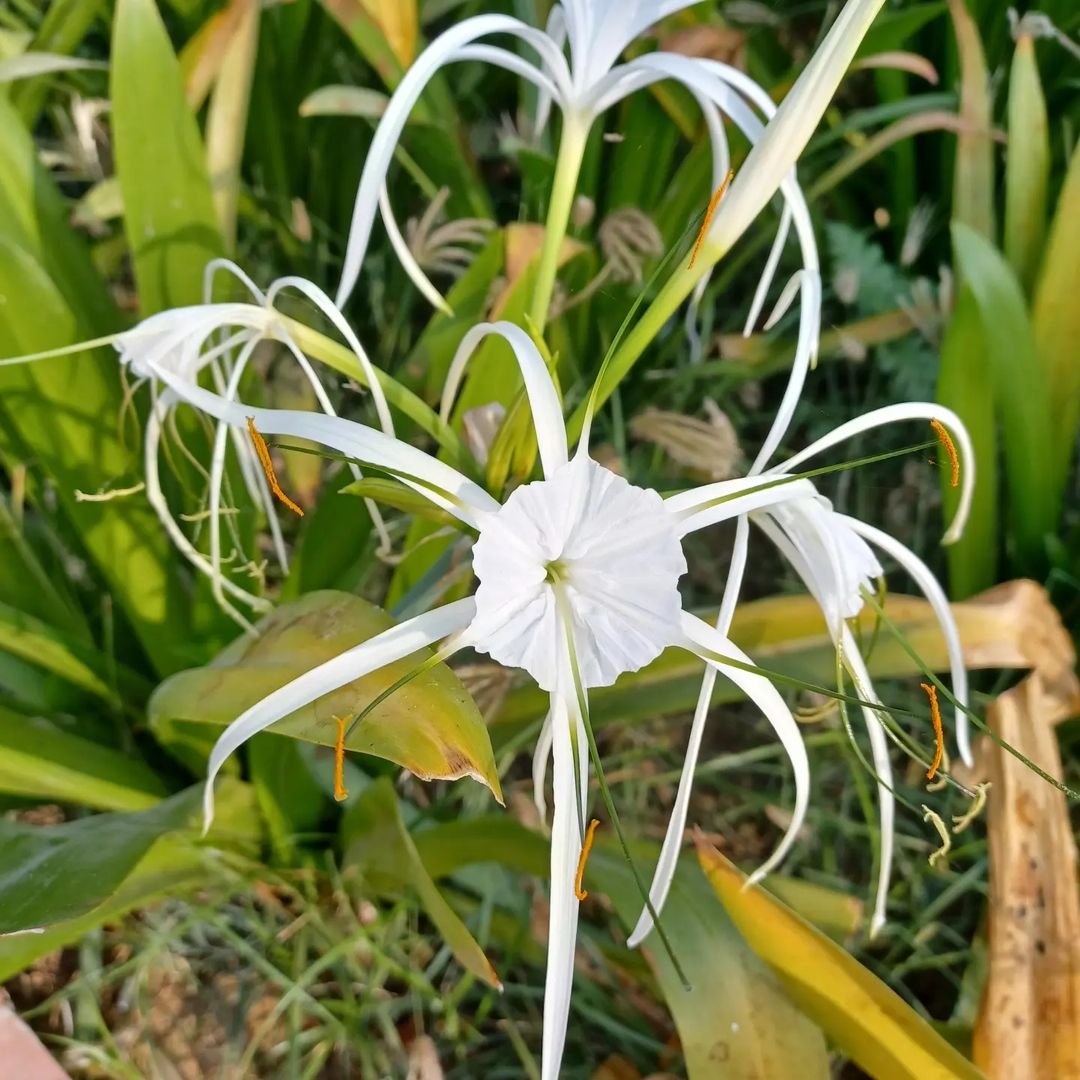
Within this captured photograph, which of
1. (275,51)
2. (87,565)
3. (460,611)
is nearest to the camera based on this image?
(460,611)

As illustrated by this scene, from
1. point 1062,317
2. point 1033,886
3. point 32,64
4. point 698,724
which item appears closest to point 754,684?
point 698,724

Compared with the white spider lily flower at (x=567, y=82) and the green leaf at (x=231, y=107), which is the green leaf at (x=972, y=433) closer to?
the white spider lily flower at (x=567, y=82)

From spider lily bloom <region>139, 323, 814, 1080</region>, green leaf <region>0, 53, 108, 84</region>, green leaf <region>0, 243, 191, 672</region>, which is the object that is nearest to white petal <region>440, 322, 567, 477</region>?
spider lily bloom <region>139, 323, 814, 1080</region>

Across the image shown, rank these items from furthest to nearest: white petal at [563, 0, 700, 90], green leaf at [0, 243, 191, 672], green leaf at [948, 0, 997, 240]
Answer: green leaf at [948, 0, 997, 240], green leaf at [0, 243, 191, 672], white petal at [563, 0, 700, 90]

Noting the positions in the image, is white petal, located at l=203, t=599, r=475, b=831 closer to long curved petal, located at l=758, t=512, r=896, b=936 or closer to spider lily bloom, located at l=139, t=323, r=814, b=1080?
spider lily bloom, located at l=139, t=323, r=814, b=1080

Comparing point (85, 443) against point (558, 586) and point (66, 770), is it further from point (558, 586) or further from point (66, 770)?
point (558, 586)

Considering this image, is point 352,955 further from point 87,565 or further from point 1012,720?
point 1012,720

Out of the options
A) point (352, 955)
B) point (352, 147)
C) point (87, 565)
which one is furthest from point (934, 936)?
point (352, 147)
